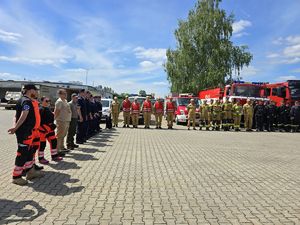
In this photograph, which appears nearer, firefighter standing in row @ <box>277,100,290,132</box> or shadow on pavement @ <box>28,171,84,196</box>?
shadow on pavement @ <box>28,171,84,196</box>

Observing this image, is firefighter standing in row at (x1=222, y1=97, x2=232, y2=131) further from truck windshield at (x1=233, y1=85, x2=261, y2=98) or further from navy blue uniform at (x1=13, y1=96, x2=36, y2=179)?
navy blue uniform at (x1=13, y1=96, x2=36, y2=179)

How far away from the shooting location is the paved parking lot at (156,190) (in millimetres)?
5146

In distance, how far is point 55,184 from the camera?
270 inches

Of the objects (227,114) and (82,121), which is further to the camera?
(227,114)

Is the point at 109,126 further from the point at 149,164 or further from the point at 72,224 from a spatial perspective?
the point at 72,224

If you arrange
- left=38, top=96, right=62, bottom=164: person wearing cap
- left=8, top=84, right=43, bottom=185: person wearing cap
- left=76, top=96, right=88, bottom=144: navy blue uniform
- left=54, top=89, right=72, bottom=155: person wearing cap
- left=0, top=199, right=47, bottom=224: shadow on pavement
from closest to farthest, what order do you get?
left=0, top=199, right=47, bottom=224: shadow on pavement → left=8, top=84, right=43, bottom=185: person wearing cap → left=38, top=96, right=62, bottom=164: person wearing cap → left=54, top=89, right=72, bottom=155: person wearing cap → left=76, top=96, right=88, bottom=144: navy blue uniform

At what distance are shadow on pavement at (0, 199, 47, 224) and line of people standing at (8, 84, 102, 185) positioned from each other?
1160mm

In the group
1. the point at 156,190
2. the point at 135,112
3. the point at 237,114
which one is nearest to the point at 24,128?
the point at 156,190

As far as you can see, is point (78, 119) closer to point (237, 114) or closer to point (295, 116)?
point (237, 114)

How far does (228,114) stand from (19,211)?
17.3m

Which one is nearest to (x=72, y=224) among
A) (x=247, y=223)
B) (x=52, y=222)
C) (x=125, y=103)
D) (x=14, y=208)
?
(x=52, y=222)

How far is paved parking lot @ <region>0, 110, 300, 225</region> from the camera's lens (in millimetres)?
5146

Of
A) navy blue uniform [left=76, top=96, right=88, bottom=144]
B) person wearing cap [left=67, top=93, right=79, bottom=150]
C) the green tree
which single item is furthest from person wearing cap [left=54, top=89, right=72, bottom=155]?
the green tree

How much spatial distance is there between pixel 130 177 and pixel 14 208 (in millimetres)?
2683
